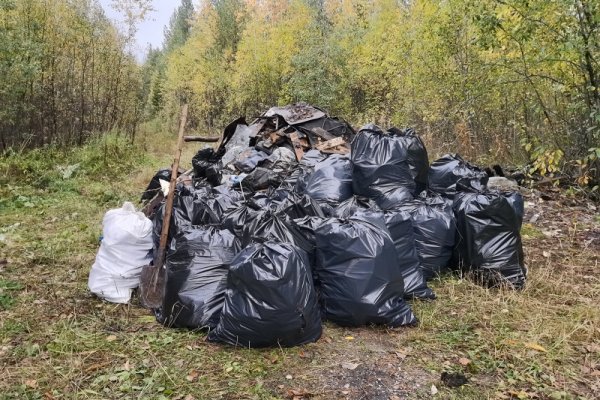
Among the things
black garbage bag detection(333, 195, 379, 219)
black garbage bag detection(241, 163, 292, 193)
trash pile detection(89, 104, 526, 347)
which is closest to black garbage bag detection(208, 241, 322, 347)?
trash pile detection(89, 104, 526, 347)

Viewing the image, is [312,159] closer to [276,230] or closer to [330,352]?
[276,230]

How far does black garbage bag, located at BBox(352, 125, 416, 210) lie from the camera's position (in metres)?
3.79

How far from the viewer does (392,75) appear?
11320mm

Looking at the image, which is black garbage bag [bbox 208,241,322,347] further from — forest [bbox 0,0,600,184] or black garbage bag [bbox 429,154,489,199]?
forest [bbox 0,0,600,184]

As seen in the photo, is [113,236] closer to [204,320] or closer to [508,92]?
[204,320]

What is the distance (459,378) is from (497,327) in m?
0.68

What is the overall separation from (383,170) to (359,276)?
125 centimetres

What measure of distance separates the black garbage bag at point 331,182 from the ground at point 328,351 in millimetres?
1110

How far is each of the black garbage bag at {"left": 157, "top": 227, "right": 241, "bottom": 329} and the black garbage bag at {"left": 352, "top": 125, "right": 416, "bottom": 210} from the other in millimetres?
1300

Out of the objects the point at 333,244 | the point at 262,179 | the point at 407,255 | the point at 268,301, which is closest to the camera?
the point at 268,301

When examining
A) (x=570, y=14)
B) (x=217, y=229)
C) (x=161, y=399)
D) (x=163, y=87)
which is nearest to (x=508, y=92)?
(x=570, y=14)

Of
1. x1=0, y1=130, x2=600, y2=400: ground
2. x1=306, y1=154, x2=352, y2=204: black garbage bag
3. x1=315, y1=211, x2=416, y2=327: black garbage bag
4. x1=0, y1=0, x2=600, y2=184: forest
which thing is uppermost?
x1=0, y1=0, x2=600, y2=184: forest

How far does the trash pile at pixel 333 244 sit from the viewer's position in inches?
102

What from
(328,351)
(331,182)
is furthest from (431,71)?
(328,351)
